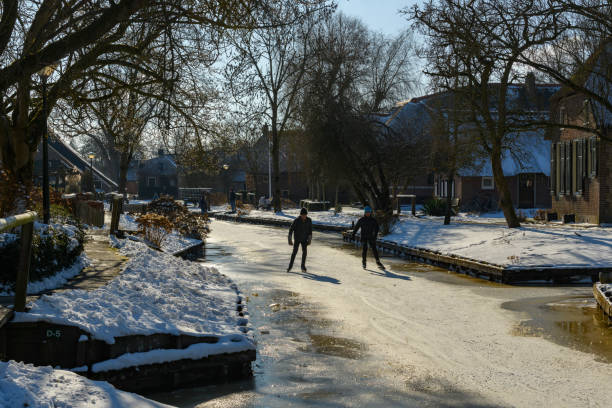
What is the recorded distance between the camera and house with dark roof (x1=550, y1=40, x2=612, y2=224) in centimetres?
2792

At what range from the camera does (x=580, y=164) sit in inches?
1196

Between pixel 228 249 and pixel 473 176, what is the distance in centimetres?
2762

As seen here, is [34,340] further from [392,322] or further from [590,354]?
[590,354]

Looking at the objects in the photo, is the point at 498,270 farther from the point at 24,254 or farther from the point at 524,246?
the point at 24,254

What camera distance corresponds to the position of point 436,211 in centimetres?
4109

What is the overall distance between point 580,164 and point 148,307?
26.2 meters

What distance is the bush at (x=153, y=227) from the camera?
20266 mm

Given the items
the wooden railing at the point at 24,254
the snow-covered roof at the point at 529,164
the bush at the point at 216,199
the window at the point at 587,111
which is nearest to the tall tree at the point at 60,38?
the wooden railing at the point at 24,254

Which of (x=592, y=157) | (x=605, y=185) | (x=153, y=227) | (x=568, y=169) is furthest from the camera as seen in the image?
(x=568, y=169)

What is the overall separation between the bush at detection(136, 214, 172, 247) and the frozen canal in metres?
4.92

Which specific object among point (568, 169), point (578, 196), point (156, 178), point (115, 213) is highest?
point (156, 178)

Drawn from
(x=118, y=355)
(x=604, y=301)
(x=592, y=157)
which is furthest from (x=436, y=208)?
(x=118, y=355)

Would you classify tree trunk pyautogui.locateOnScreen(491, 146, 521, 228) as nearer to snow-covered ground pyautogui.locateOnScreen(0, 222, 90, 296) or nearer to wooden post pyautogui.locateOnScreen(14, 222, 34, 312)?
snow-covered ground pyautogui.locateOnScreen(0, 222, 90, 296)

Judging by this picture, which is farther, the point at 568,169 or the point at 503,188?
the point at 568,169
